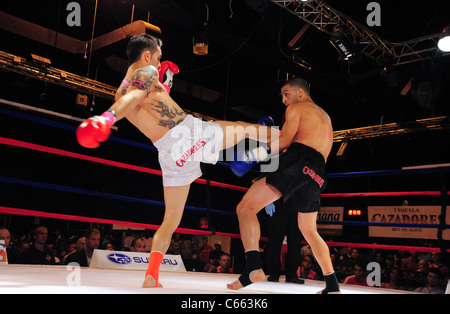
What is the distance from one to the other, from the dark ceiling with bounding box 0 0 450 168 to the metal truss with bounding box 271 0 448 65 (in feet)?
0.42

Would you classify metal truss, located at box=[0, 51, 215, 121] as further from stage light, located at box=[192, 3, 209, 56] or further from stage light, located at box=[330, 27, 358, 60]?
stage light, located at box=[330, 27, 358, 60]

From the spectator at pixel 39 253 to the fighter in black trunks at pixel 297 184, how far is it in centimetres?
331

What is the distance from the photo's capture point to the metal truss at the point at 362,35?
4.68m

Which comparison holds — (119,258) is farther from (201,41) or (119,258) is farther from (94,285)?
(201,41)

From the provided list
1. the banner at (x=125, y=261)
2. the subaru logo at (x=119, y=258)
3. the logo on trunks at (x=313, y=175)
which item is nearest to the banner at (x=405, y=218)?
the banner at (x=125, y=261)

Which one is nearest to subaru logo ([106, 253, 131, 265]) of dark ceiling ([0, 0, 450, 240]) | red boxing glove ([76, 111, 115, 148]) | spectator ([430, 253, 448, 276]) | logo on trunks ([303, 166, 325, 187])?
dark ceiling ([0, 0, 450, 240])

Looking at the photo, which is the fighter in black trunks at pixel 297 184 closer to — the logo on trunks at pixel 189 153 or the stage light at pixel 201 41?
the logo on trunks at pixel 189 153

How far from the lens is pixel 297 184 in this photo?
2.00 m

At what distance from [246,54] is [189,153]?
3.74m

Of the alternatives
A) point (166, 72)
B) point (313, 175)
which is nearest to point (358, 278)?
point (313, 175)
